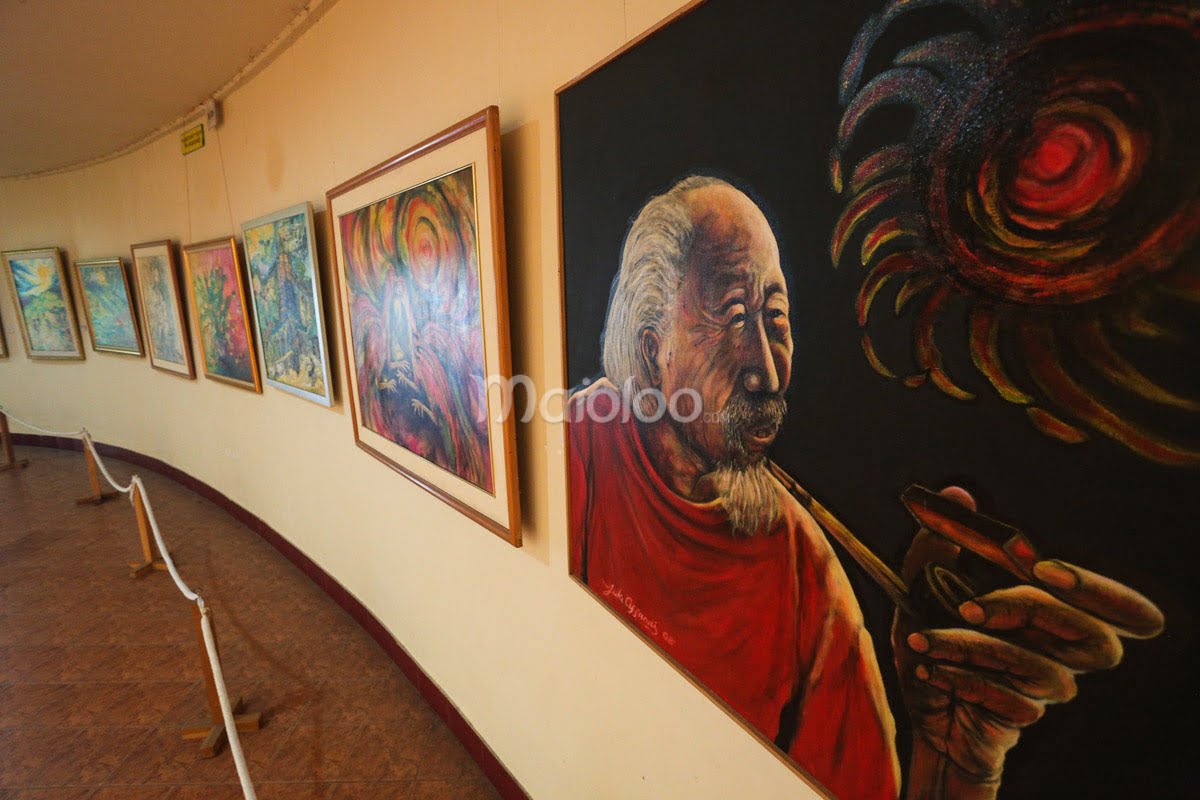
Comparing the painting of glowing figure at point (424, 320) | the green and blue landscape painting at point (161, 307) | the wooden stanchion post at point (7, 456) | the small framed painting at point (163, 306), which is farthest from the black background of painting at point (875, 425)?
the wooden stanchion post at point (7, 456)

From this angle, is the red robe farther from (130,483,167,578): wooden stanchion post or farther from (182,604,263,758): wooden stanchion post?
(130,483,167,578): wooden stanchion post

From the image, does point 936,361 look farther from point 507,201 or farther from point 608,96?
point 507,201

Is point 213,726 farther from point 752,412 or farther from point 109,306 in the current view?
point 109,306

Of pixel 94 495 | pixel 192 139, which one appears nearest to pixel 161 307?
pixel 192 139

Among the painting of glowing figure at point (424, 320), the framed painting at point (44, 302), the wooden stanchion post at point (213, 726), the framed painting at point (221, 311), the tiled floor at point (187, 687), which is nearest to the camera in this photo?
the painting of glowing figure at point (424, 320)

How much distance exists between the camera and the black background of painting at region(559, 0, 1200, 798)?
447 millimetres

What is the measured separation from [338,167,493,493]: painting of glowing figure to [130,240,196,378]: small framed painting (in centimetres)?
331

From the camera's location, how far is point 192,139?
12.5ft

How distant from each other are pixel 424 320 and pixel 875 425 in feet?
5.10

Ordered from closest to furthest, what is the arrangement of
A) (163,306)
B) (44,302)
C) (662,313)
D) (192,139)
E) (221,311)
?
(662,313) < (221,311) < (192,139) < (163,306) < (44,302)

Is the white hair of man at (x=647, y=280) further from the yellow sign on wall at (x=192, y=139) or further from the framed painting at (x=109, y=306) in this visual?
the framed painting at (x=109, y=306)

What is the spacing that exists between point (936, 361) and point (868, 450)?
0.49 ft

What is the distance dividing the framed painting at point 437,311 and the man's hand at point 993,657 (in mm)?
1092
